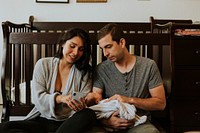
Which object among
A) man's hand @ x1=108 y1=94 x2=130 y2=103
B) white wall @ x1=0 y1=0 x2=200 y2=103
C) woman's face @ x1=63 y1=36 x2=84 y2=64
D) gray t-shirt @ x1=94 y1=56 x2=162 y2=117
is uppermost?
white wall @ x1=0 y1=0 x2=200 y2=103

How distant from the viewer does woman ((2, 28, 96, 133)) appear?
162 cm

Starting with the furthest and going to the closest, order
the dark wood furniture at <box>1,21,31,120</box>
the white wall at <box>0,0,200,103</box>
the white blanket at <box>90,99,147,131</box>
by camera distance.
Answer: the white wall at <box>0,0,200,103</box> → the dark wood furniture at <box>1,21,31,120</box> → the white blanket at <box>90,99,147,131</box>

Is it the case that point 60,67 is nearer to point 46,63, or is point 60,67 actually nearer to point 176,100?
point 46,63

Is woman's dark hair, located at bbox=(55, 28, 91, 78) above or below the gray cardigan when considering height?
above

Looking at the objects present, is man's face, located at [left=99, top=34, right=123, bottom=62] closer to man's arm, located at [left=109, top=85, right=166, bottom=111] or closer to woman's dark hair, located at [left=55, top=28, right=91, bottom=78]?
woman's dark hair, located at [left=55, top=28, right=91, bottom=78]

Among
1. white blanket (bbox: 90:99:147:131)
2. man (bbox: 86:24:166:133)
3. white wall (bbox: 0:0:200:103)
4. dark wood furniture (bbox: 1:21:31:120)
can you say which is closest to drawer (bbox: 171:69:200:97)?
man (bbox: 86:24:166:133)

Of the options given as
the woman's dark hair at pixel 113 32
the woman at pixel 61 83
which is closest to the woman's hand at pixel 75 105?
the woman at pixel 61 83

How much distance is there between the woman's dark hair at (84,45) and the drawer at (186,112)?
0.61 m

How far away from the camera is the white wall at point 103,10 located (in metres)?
3.11

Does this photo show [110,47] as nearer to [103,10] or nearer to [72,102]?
[72,102]

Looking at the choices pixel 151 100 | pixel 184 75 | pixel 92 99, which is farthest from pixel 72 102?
pixel 184 75

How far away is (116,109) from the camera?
156 centimetres

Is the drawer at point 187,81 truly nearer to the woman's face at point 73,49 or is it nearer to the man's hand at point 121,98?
the man's hand at point 121,98

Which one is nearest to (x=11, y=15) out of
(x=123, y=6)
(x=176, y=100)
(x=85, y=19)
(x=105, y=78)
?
(x=85, y=19)
